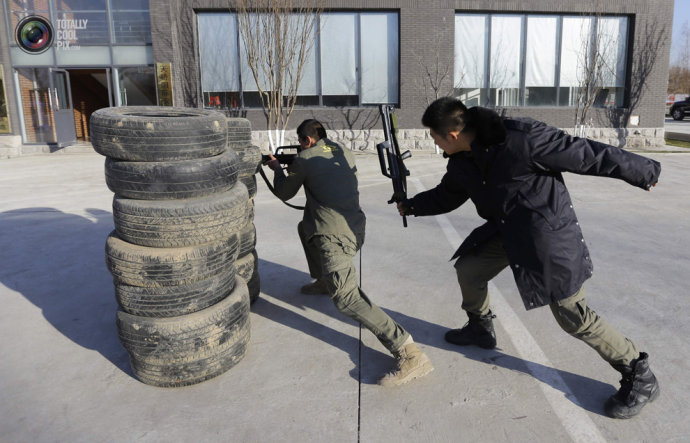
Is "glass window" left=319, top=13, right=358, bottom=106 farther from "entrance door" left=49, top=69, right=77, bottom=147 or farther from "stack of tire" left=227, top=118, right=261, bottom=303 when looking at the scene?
"stack of tire" left=227, top=118, right=261, bottom=303

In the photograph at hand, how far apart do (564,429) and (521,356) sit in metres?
0.85

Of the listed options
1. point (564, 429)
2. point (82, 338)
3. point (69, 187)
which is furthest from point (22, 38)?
point (564, 429)

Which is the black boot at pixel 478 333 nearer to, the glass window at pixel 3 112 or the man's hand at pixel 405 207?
the man's hand at pixel 405 207

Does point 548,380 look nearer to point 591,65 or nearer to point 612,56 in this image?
point 591,65

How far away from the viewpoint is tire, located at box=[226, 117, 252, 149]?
4316mm

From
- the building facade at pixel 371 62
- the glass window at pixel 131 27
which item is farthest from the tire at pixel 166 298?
the glass window at pixel 131 27

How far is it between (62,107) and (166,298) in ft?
56.8

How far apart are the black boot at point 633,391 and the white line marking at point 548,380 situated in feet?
0.58

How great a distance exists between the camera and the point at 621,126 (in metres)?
18.8

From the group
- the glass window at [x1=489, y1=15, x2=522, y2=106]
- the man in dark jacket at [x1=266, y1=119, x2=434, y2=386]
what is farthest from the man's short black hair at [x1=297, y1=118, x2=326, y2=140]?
the glass window at [x1=489, y1=15, x2=522, y2=106]

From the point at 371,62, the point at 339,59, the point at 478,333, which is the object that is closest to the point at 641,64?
the point at 371,62

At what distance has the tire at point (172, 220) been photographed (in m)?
3.24

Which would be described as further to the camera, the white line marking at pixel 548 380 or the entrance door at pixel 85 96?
the entrance door at pixel 85 96

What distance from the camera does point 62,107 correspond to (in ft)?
58.7
